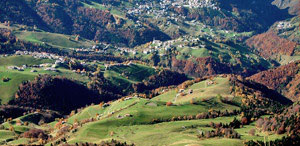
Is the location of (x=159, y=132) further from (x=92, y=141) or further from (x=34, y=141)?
(x=34, y=141)

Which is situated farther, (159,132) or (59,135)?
(59,135)

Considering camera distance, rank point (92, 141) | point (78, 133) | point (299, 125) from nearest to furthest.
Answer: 1. point (299, 125)
2. point (92, 141)
3. point (78, 133)

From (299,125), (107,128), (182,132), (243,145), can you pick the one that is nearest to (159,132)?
(182,132)

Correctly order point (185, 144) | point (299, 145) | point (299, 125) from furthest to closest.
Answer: point (299, 125), point (185, 144), point (299, 145)

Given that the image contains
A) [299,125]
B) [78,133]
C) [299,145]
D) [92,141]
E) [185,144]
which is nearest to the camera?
[299,145]

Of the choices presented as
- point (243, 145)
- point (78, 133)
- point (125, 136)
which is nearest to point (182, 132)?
point (125, 136)

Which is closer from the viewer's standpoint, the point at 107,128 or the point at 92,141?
the point at 92,141

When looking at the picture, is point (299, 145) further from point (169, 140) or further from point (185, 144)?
point (169, 140)

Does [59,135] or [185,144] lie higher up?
[185,144]

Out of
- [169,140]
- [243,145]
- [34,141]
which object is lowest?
[34,141]
